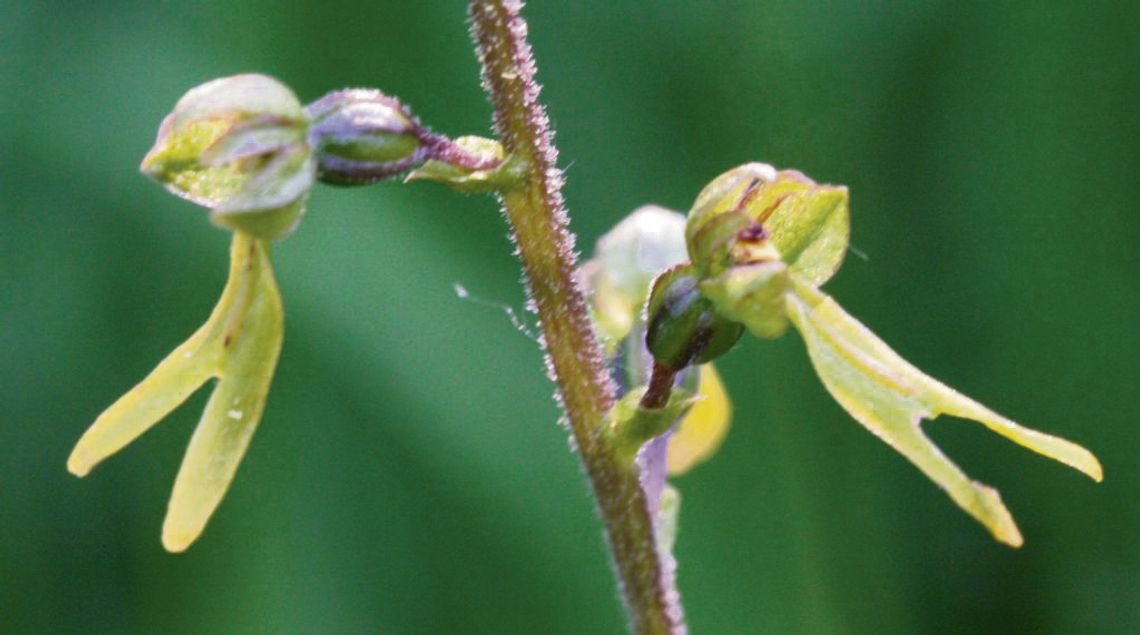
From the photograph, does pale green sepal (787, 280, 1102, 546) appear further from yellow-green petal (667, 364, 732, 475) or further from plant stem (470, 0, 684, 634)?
yellow-green petal (667, 364, 732, 475)

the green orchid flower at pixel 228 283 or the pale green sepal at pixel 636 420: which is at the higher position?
the green orchid flower at pixel 228 283

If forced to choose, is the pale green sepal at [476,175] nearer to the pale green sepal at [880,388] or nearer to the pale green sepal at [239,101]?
the pale green sepal at [239,101]

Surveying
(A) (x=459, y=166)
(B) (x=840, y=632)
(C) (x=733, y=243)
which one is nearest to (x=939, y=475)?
(C) (x=733, y=243)

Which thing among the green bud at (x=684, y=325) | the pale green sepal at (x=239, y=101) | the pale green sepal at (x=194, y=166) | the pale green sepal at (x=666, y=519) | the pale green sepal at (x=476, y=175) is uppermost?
the pale green sepal at (x=239, y=101)

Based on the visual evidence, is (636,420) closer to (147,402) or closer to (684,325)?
(684,325)

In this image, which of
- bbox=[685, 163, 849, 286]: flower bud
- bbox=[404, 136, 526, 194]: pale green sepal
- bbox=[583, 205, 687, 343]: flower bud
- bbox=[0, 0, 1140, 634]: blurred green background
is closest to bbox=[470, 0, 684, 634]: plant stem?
bbox=[404, 136, 526, 194]: pale green sepal

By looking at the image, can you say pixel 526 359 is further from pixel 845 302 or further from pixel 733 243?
pixel 733 243

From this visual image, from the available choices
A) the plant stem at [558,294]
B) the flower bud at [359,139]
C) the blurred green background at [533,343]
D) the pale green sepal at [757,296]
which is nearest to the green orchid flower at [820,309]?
the pale green sepal at [757,296]

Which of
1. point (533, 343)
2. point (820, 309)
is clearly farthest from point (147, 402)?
point (533, 343)
